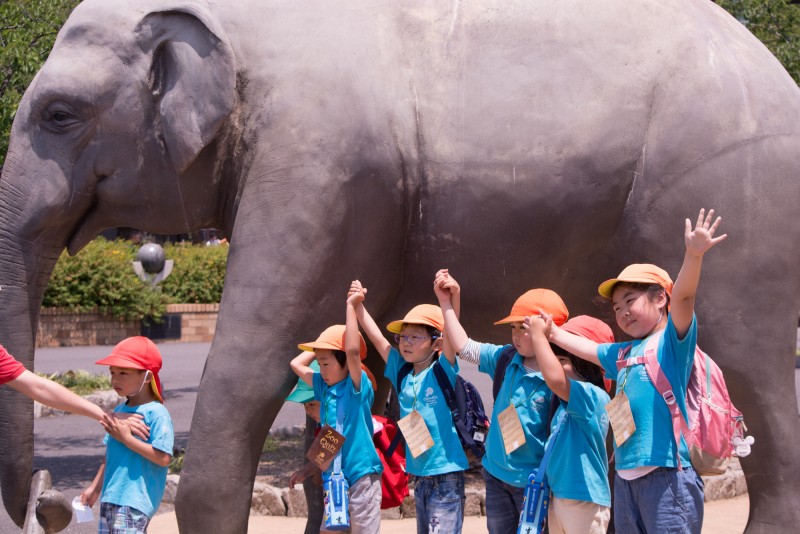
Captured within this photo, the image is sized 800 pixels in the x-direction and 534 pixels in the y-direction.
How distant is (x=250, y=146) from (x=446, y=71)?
81 cm

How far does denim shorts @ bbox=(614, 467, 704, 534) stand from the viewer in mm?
3449

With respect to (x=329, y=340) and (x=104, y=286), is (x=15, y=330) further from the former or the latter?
(x=104, y=286)

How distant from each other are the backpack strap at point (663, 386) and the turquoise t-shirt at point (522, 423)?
0.64 meters

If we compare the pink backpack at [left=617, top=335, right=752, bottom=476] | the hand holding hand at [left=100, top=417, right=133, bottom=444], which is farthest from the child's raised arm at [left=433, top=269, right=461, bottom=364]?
the hand holding hand at [left=100, top=417, right=133, bottom=444]

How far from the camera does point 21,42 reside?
8805 millimetres

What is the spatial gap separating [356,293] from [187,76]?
107 centimetres

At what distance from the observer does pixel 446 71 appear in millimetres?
4273

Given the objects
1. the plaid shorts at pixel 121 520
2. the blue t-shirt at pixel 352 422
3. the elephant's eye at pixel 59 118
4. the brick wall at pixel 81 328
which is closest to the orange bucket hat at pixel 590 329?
the blue t-shirt at pixel 352 422

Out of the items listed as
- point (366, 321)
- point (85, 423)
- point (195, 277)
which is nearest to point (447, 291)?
point (366, 321)

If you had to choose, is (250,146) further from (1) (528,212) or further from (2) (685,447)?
(2) (685,447)

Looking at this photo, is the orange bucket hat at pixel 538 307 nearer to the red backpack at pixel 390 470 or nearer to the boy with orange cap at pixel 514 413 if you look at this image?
the boy with orange cap at pixel 514 413

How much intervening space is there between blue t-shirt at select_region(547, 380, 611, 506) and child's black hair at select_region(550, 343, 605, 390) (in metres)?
0.14

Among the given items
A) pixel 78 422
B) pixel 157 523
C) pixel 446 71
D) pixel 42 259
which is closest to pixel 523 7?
pixel 446 71

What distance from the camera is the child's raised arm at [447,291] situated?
4141 mm
